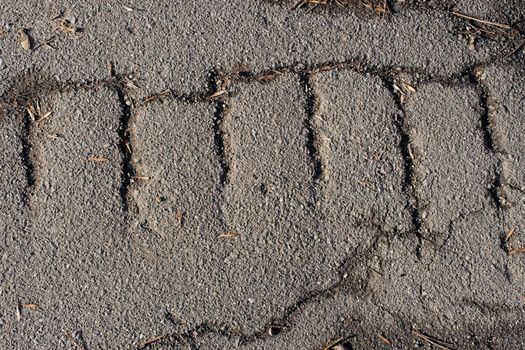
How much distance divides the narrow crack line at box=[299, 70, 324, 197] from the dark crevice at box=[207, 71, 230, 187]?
32 cm

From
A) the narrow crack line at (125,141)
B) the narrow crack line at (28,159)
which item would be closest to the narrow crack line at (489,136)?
the narrow crack line at (125,141)

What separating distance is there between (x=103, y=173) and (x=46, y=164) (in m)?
0.23

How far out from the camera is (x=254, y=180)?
2307mm

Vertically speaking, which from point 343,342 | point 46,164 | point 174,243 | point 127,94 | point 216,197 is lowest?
point 343,342

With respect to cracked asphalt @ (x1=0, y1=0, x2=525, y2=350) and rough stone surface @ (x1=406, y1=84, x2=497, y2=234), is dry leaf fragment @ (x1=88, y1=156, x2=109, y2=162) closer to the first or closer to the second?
cracked asphalt @ (x1=0, y1=0, x2=525, y2=350)

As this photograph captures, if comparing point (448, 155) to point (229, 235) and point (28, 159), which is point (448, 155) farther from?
point (28, 159)

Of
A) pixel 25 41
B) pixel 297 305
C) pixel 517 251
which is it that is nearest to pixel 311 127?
pixel 297 305

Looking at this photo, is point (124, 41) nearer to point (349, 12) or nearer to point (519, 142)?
point (349, 12)

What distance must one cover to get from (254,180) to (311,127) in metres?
0.31

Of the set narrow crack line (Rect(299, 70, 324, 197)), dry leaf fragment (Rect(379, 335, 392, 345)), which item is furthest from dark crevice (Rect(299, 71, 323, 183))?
dry leaf fragment (Rect(379, 335, 392, 345))

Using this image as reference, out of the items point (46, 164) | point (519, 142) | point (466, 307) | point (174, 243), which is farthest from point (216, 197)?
point (519, 142)

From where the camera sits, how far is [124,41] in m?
2.36

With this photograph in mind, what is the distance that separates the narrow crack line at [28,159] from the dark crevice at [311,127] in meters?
1.07

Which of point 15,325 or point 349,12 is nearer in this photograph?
point 15,325
